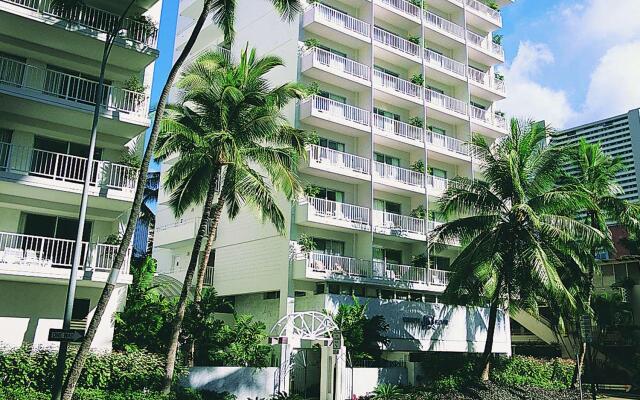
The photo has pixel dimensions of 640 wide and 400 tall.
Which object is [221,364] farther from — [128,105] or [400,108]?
[400,108]

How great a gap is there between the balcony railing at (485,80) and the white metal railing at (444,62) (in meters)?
1.50

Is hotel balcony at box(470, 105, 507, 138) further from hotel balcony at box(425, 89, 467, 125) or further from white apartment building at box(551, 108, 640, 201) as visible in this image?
white apartment building at box(551, 108, 640, 201)

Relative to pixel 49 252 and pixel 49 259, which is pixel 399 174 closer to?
pixel 49 252

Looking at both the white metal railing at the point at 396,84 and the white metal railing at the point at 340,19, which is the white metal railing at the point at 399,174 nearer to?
the white metal railing at the point at 396,84

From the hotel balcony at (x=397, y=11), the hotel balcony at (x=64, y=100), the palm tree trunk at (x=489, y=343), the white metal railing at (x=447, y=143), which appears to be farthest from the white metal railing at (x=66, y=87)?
the white metal railing at (x=447, y=143)

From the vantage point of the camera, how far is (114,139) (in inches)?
958

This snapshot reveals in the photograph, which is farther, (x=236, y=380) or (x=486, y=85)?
(x=486, y=85)

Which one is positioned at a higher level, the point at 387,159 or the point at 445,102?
the point at 445,102

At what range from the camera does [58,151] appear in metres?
23.3

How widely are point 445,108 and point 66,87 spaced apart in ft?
79.5

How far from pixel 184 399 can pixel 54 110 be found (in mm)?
11814

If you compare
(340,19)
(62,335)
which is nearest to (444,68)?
(340,19)

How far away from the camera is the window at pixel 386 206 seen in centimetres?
3494

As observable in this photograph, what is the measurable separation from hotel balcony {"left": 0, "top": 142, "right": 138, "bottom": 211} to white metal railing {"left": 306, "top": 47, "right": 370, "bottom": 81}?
43.9 ft
